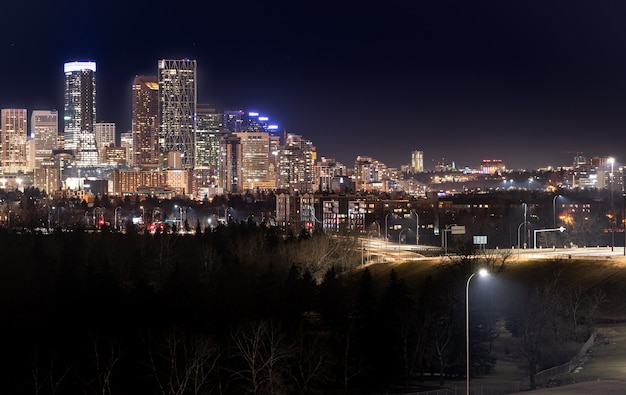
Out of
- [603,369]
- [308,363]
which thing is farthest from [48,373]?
[603,369]

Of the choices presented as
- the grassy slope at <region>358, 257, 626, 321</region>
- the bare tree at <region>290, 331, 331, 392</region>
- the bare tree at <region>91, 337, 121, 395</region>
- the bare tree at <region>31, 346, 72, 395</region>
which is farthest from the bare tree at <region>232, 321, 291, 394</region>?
the grassy slope at <region>358, 257, 626, 321</region>

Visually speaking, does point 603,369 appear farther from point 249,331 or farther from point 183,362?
point 183,362

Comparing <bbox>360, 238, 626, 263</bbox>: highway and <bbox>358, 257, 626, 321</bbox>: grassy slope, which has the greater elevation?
<bbox>360, 238, 626, 263</bbox>: highway

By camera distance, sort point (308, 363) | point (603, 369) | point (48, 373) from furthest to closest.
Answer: point (308, 363) → point (603, 369) → point (48, 373)

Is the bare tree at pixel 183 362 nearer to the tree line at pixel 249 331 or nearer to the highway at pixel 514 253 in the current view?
the tree line at pixel 249 331

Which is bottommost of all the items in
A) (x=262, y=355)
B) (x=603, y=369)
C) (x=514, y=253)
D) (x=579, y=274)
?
(x=603, y=369)

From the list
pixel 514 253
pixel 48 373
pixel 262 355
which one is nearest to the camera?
pixel 48 373

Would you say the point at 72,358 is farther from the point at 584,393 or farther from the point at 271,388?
the point at 584,393

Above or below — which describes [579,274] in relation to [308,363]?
Result: above

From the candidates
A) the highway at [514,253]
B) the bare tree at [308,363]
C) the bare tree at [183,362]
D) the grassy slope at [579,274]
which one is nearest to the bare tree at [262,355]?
the bare tree at [308,363]

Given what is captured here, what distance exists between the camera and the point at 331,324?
42.6 metres

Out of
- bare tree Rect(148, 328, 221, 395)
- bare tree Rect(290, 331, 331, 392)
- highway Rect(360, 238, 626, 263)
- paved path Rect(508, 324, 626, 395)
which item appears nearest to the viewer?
paved path Rect(508, 324, 626, 395)

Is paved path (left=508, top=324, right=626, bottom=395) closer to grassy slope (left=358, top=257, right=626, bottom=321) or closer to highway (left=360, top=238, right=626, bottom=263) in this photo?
grassy slope (left=358, top=257, right=626, bottom=321)

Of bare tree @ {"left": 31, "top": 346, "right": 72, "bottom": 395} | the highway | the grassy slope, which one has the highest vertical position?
the highway
